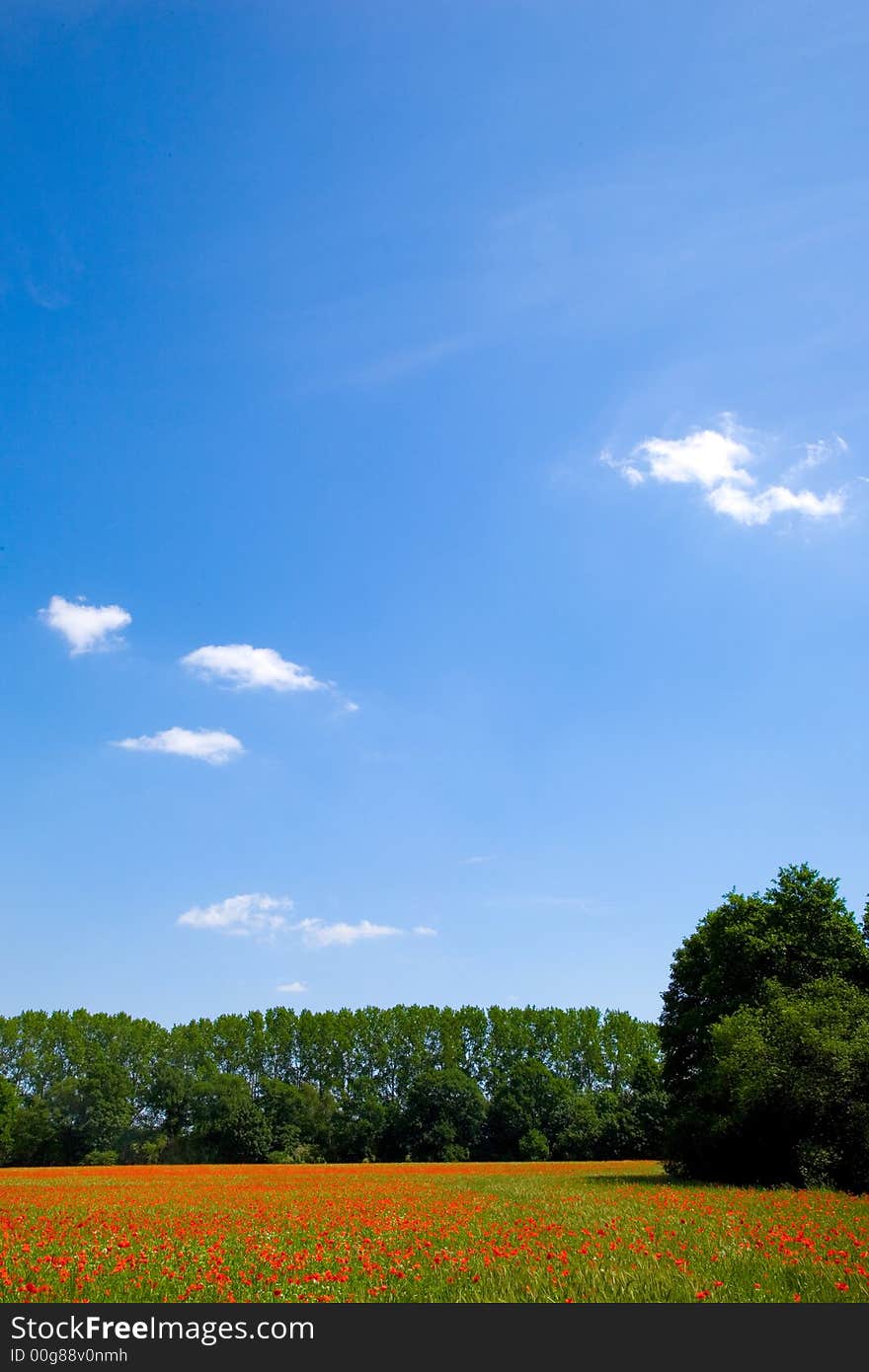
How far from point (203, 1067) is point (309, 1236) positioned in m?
89.4

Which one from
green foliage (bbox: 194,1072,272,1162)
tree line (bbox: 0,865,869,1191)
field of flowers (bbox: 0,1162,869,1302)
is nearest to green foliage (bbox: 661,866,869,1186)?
tree line (bbox: 0,865,869,1191)

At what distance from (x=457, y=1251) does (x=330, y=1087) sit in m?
89.5

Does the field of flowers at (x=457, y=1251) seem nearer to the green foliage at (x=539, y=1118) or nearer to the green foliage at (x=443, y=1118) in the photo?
the green foliage at (x=539, y=1118)

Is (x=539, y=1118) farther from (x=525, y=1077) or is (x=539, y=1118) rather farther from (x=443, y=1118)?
(x=443, y=1118)

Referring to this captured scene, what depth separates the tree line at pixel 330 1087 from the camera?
77.7 meters

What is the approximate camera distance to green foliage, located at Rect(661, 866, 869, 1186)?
28.2m

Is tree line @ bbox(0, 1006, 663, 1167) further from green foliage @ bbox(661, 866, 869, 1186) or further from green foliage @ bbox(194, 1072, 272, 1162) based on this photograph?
green foliage @ bbox(661, 866, 869, 1186)

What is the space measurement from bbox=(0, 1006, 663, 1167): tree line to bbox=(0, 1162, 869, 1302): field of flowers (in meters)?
52.9

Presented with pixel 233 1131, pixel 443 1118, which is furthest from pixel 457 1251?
pixel 443 1118

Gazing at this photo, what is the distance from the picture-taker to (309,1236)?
16.6 meters

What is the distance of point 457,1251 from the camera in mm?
13836

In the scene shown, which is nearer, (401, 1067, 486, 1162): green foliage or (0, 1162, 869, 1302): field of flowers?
(0, 1162, 869, 1302): field of flowers
